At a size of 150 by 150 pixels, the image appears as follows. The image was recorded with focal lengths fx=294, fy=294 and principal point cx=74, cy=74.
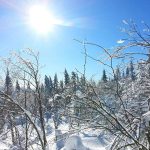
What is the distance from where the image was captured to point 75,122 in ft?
11.7

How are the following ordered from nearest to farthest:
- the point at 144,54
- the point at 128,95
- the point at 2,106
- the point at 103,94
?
1. the point at 144,54
2. the point at 128,95
3. the point at 103,94
4. the point at 2,106

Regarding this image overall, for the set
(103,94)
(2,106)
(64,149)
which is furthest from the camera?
(64,149)

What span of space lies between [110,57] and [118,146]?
3.35ft

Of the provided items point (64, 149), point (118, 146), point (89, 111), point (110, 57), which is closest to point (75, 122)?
point (89, 111)

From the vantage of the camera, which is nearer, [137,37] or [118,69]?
[137,37]

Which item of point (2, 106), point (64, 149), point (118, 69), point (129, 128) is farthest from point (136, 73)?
point (64, 149)

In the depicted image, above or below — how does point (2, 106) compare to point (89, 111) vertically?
above

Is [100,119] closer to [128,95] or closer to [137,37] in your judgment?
[128,95]

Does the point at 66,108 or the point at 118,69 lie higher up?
the point at 118,69

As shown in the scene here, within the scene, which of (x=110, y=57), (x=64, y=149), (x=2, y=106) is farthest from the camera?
(x=64, y=149)

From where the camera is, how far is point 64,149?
3052 cm

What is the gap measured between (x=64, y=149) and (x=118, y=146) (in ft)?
92.3

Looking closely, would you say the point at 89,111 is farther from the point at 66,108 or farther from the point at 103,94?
the point at 103,94

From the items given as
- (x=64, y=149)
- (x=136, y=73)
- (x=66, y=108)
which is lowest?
(x=64, y=149)
